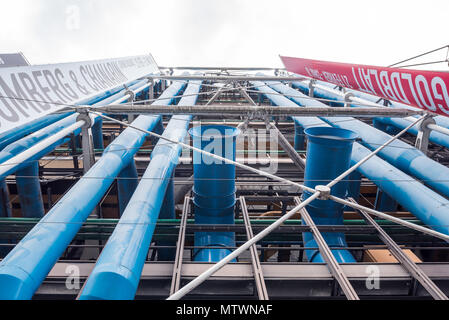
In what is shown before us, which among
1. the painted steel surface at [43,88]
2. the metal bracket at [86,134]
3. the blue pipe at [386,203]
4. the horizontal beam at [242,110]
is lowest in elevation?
the blue pipe at [386,203]

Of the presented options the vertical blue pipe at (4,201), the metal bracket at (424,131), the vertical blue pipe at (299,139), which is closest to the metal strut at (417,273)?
the metal bracket at (424,131)

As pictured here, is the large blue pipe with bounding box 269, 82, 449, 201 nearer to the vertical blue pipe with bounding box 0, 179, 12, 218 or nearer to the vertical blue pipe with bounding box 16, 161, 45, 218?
the vertical blue pipe with bounding box 16, 161, 45, 218

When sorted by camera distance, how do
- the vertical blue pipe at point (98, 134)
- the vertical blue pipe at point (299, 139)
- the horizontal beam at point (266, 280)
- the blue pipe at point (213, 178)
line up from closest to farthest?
the horizontal beam at point (266, 280) → the blue pipe at point (213, 178) → the vertical blue pipe at point (98, 134) → the vertical blue pipe at point (299, 139)

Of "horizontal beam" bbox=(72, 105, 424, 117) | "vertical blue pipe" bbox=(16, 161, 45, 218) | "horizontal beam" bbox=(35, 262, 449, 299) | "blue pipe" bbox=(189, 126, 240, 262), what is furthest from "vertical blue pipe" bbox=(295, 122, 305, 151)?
"vertical blue pipe" bbox=(16, 161, 45, 218)

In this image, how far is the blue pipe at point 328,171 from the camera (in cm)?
376

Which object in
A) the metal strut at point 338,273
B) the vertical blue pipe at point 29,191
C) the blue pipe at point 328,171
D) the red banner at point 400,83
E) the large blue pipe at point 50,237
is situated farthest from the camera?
the vertical blue pipe at point 29,191

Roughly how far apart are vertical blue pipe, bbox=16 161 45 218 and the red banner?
6.31m

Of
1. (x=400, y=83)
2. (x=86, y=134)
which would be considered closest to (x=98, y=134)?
(x=86, y=134)

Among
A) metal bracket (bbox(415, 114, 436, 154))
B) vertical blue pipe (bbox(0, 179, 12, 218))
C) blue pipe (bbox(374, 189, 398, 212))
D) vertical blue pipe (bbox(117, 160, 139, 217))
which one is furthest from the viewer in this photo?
blue pipe (bbox(374, 189, 398, 212))

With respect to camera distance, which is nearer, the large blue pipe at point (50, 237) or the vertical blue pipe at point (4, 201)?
the large blue pipe at point (50, 237)

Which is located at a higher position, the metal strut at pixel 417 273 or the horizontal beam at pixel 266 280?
the metal strut at pixel 417 273

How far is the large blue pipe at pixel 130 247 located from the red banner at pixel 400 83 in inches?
134

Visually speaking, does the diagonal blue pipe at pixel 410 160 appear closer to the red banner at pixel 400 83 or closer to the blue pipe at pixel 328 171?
the red banner at pixel 400 83

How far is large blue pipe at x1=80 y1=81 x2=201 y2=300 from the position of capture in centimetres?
208
